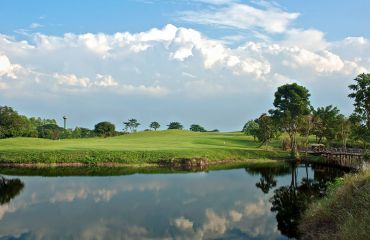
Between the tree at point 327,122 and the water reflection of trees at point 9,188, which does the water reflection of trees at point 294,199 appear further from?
the tree at point 327,122

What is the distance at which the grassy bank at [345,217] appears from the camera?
15.0 metres

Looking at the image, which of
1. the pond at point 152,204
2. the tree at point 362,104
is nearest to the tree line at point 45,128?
the pond at point 152,204

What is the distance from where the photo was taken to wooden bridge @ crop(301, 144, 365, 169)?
6321 cm

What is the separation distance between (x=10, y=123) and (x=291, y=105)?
75.5m

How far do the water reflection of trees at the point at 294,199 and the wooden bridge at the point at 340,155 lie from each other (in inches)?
537

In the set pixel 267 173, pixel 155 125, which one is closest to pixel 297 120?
pixel 267 173

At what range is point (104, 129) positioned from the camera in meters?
140

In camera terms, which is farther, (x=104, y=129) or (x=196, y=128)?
(x=196, y=128)

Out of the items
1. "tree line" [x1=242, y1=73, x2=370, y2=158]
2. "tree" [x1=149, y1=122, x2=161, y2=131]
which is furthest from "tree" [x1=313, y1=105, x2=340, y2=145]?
"tree" [x1=149, y1=122, x2=161, y2=131]

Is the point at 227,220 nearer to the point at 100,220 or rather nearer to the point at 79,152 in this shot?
the point at 100,220

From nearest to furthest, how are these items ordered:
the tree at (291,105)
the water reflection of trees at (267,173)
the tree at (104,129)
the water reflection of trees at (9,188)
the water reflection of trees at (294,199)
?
1. the water reflection of trees at (294,199)
2. the water reflection of trees at (9,188)
3. the water reflection of trees at (267,173)
4. the tree at (291,105)
5. the tree at (104,129)

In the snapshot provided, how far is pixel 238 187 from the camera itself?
42125 mm

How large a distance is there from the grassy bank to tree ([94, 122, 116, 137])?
395 feet

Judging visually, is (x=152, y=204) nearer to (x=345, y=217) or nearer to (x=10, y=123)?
(x=345, y=217)
